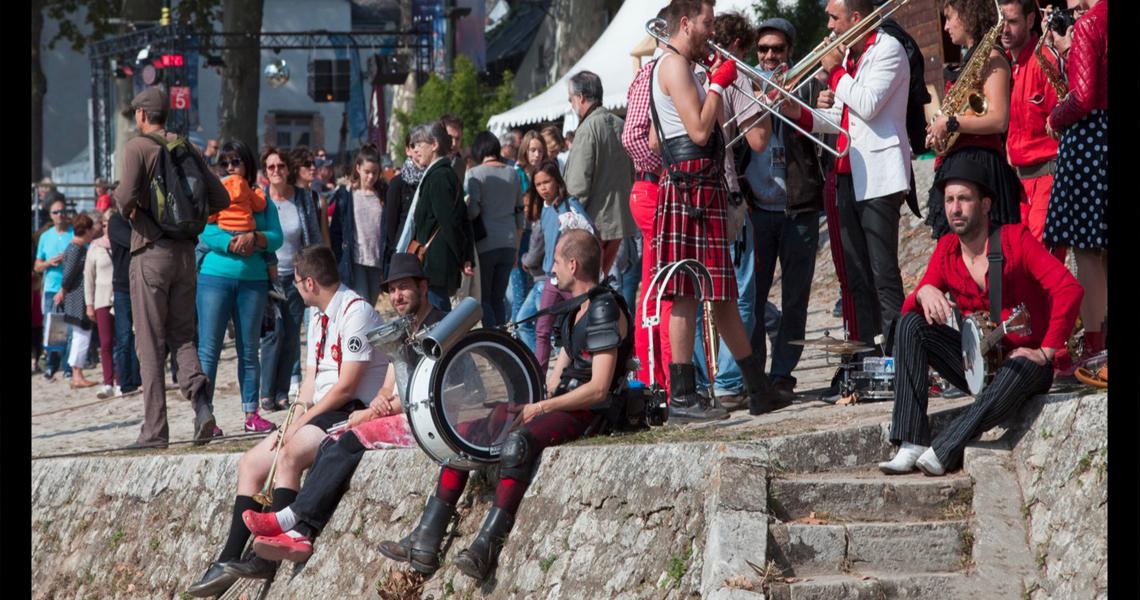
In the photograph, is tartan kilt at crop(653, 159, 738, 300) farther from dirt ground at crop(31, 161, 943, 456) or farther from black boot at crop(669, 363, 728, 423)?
dirt ground at crop(31, 161, 943, 456)

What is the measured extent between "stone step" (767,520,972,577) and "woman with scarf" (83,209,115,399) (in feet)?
32.8

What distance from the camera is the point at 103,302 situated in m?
14.8

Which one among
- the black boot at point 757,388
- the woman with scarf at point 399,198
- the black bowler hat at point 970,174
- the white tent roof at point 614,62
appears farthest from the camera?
the white tent roof at point 614,62

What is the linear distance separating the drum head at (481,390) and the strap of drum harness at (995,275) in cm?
191

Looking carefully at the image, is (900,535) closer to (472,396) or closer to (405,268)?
(472,396)

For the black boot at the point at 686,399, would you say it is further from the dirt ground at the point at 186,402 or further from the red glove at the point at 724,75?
the red glove at the point at 724,75

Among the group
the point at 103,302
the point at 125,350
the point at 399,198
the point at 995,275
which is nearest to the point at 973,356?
the point at 995,275

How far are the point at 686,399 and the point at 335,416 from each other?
169cm

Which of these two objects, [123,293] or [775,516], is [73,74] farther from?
[775,516]

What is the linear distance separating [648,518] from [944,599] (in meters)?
1.12

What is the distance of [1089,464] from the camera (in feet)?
18.6

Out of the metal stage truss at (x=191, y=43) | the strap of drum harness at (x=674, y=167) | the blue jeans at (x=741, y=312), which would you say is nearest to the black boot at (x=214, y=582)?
the blue jeans at (x=741, y=312)

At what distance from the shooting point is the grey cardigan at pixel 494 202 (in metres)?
11.2

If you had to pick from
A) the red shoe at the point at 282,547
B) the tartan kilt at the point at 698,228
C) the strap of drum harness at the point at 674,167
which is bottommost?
the red shoe at the point at 282,547
